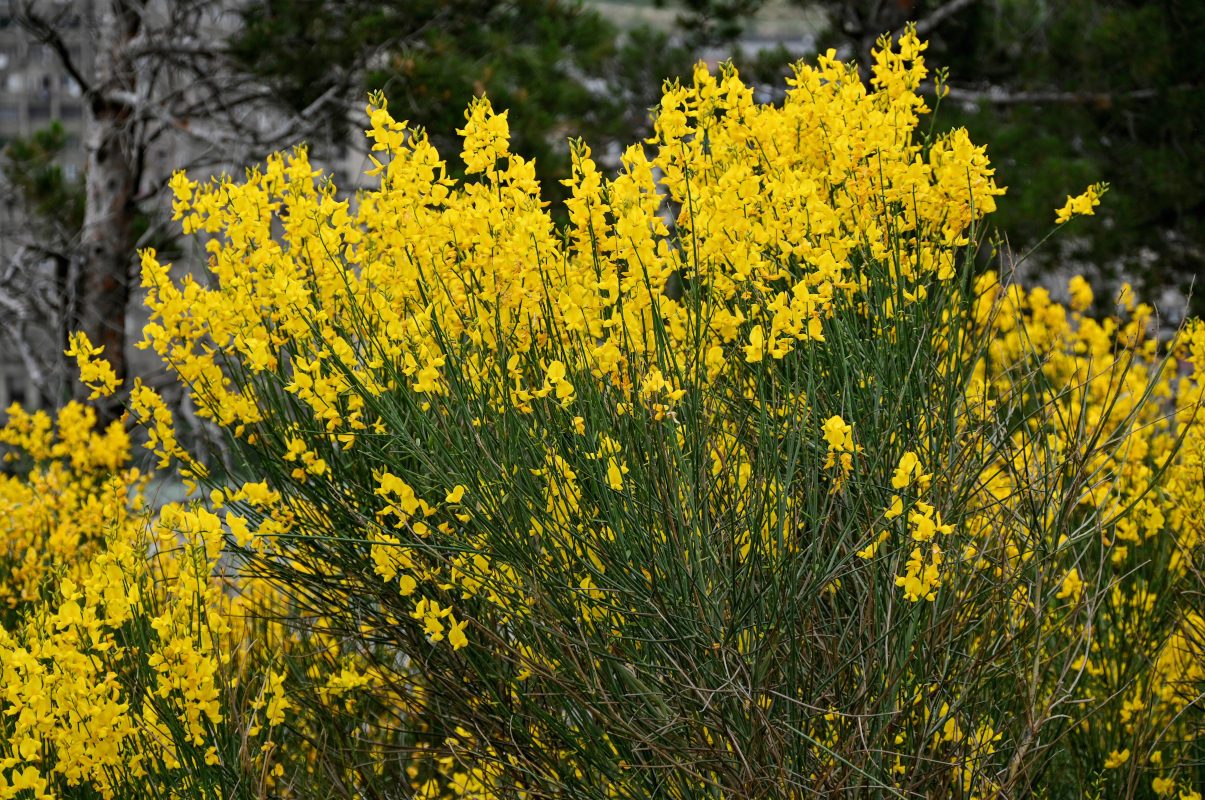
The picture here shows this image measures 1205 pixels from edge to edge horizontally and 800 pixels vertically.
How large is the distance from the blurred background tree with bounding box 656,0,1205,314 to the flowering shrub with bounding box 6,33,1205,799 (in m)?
6.68

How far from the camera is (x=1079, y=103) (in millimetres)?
10953

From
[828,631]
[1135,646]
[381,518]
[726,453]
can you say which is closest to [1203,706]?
[1135,646]

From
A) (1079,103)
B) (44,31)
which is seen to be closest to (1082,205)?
(44,31)

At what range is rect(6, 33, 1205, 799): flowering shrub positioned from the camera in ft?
7.13

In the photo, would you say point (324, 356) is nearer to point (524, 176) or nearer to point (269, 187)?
point (524, 176)

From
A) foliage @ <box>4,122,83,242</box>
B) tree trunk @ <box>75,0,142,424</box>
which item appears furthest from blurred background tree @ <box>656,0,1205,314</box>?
foliage @ <box>4,122,83,242</box>

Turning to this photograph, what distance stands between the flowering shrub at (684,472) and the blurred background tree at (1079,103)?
668cm

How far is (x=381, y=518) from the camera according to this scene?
2717mm

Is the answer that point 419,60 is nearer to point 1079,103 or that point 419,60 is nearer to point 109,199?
point 109,199

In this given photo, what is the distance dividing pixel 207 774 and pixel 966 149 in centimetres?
215

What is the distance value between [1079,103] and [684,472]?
10.3m

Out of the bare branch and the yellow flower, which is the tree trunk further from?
the yellow flower

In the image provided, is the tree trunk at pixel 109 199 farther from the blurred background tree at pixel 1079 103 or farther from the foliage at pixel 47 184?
the blurred background tree at pixel 1079 103

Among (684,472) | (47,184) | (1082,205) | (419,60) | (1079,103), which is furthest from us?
(1079,103)
